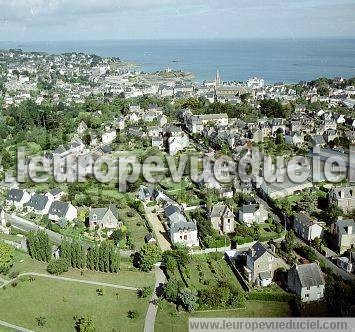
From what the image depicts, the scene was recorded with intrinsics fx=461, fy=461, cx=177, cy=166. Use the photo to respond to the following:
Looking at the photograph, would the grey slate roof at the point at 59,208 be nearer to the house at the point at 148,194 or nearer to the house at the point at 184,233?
the house at the point at 148,194

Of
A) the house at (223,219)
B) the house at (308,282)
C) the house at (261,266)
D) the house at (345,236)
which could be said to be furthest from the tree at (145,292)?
the house at (345,236)

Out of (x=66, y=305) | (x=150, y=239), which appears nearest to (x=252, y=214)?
(x=150, y=239)

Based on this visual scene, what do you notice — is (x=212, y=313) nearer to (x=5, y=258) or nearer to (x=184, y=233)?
(x=184, y=233)

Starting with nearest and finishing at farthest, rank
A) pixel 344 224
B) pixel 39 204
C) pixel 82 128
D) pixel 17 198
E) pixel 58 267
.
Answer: pixel 58 267, pixel 344 224, pixel 39 204, pixel 17 198, pixel 82 128

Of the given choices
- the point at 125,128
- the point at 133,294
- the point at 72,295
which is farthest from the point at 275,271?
the point at 125,128

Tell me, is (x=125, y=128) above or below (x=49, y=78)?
below

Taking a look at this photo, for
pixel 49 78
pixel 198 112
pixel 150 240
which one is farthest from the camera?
pixel 49 78

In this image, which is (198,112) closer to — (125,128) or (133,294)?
(125,128)
